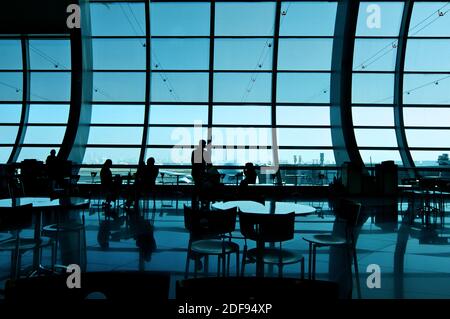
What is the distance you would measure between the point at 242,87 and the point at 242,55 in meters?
0.90

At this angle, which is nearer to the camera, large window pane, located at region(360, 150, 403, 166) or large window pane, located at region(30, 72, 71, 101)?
large window pane, located at region(360, 150, 403, 166)

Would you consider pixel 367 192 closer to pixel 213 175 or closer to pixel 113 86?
pixel 213 175

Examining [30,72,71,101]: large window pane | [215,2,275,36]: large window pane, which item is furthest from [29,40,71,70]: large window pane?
[215,2,275,36]: large window pane

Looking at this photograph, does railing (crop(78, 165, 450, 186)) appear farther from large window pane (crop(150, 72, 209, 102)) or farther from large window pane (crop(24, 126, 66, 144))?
large window pane (crop(150, 72, 209, 102))

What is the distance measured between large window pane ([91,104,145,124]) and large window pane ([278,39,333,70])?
415cm

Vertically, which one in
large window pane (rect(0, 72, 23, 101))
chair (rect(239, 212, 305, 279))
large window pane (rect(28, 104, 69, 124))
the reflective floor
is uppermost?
large window pane (rect(0, 72, 23, 101))

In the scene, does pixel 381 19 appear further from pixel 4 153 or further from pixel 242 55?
pixel 4 153

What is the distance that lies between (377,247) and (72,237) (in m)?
3.87

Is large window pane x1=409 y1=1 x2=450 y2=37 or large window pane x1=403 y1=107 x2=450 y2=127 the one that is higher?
large window pane x1=409 y1=1 x2=450 y2=37

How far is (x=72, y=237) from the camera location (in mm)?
4211

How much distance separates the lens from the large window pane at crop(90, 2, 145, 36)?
8836 mm

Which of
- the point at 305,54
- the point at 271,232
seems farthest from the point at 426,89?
the point at 271,232
